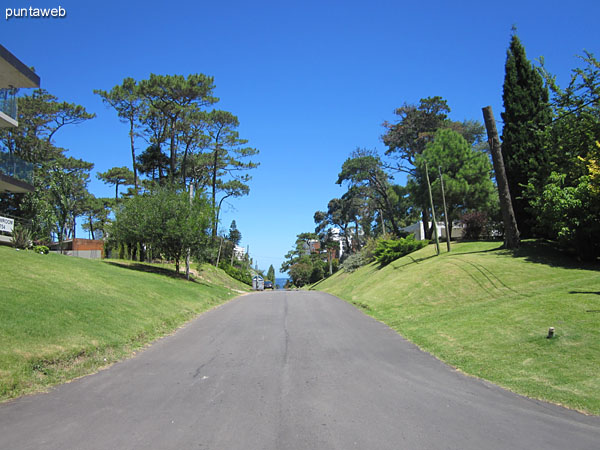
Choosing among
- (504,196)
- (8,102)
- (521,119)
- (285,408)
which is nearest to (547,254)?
(504,196)

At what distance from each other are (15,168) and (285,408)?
862 inches

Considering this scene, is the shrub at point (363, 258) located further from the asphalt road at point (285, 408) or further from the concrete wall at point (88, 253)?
the asphalt road at point (285, 408)

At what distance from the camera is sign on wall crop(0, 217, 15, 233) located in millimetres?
21072

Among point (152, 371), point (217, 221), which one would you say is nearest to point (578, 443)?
point (152, 371)

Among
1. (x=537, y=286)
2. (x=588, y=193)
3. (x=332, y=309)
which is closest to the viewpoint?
(x=537, y=286)

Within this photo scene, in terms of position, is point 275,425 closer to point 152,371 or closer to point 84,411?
point 84,411

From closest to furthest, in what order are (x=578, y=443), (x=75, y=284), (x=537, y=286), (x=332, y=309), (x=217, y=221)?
(x=578, y=443) → (x=75, y=284) → (x=537, y=286) → (x=332, y=309) → (x=217, y=221)

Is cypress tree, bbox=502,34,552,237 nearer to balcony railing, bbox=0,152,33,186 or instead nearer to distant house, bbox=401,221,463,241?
distant house, bbox=401,221,463,241

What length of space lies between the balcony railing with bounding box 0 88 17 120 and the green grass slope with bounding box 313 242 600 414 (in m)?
20.4

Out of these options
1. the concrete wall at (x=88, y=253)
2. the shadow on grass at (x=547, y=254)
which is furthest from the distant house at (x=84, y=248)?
the shadow on grass at (x=547, y=254)

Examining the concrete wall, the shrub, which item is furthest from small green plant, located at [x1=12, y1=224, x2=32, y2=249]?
the shrub

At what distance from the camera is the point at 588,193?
1789 centimetres

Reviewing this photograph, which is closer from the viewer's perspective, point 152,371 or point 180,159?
point 152,371

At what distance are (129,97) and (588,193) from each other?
35.4m
